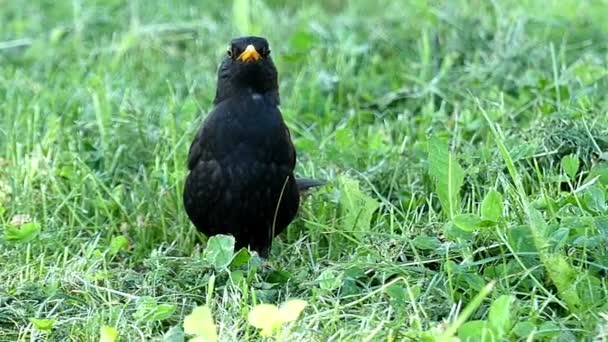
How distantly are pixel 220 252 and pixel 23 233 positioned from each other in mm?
722

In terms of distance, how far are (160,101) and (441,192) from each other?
7.12 feet

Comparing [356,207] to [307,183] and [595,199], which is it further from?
[595,199]

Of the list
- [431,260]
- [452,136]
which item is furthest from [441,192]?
[452,136]

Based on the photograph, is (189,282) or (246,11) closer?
(189,282)

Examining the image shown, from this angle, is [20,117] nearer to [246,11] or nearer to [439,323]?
[246,11]

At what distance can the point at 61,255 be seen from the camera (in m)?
4.18

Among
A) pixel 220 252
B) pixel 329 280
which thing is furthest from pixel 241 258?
pixel 329 280

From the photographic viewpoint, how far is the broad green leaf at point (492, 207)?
11.7 ft

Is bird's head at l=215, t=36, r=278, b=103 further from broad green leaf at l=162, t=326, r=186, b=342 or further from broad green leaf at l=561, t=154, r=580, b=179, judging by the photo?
broad green leaf at l=162, t=326, r=186, b=342

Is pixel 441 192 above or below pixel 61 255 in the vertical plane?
above

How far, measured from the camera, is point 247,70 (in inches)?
175

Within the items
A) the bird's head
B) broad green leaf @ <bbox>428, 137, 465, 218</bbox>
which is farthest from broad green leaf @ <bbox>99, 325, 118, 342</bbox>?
the bird's head

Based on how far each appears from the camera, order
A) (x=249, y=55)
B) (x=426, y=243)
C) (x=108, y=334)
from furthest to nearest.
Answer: (x=249, y=55)
(x=426, y=243)
(x=108, y=334)

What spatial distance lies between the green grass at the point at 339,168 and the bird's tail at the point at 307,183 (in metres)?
0.08
